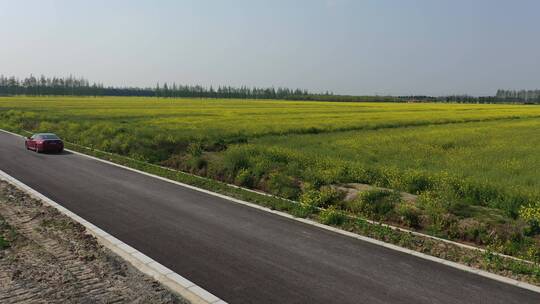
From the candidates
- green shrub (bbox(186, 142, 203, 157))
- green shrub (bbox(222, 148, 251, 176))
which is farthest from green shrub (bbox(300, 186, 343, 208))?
green shrub (bbox(186, 142, 203, 157))

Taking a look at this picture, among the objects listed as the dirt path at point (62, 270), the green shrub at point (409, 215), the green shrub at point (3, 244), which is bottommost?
the dirt path at point (62, 270)

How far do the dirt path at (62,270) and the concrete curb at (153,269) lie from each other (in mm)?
169

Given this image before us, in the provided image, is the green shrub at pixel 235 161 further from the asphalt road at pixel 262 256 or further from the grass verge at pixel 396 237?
the asphalt road at pixel 262 256

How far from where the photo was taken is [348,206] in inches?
493

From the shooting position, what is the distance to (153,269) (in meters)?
7.94

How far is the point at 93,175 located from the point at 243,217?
9.12 meters

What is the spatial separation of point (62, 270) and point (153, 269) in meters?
1.57

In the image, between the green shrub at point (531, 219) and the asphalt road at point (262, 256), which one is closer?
the asphalt road at point (262, 256)

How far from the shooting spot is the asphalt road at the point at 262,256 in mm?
7008

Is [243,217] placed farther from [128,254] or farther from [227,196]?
[128,254]

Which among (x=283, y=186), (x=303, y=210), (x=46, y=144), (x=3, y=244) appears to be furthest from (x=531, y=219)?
(x=46, y=144)

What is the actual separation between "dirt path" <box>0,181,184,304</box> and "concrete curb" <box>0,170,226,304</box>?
169 mm

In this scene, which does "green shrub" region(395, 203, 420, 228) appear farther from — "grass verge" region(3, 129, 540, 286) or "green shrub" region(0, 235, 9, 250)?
"green shrub" region(0, 235, 9, 250)

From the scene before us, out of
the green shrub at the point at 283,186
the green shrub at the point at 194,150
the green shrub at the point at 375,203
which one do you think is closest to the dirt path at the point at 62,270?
the green shrub at the point at 283,186
